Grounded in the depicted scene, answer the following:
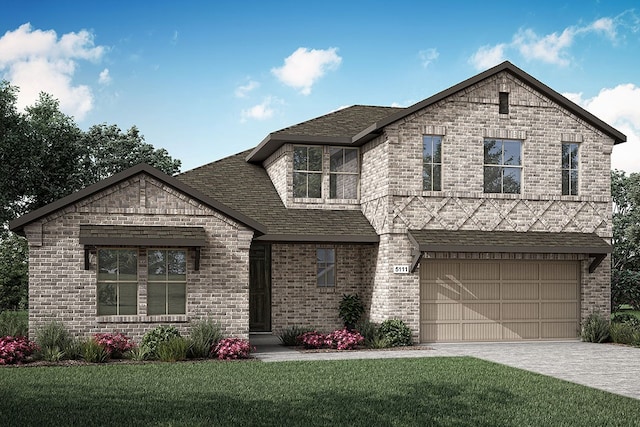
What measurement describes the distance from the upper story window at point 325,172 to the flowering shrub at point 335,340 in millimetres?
5065

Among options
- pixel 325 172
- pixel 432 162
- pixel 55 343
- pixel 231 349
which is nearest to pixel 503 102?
pixel 432 162

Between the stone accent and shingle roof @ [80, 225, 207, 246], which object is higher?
shingle roof @ [80, 225, 207, 246]

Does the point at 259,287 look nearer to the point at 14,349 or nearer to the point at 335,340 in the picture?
the point at 335,340

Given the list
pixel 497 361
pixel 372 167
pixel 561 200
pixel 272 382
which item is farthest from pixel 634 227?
pixel 272 382

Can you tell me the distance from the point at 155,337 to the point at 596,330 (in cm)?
1247

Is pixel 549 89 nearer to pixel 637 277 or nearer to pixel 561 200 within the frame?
pixel 561 200

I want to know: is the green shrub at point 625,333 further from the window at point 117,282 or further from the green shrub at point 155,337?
the window at point 117,282

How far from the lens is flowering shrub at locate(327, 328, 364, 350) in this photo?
20.2 m

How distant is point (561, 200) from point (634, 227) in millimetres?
19072

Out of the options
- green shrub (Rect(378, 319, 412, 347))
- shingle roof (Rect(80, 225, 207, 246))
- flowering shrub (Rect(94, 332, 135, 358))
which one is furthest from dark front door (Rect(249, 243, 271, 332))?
flowering shrub (Rect(94, 332, 135, 358))

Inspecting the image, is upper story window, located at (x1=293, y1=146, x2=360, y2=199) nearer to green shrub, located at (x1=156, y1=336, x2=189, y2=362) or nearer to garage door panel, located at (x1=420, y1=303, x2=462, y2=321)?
garage door panel, located at (x1=420, y1=303, x2=462, y2=321)

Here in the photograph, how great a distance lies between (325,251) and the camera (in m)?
23.8

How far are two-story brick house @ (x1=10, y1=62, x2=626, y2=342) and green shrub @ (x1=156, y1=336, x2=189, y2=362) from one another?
49.2 inches

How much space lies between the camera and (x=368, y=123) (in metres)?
25.1
